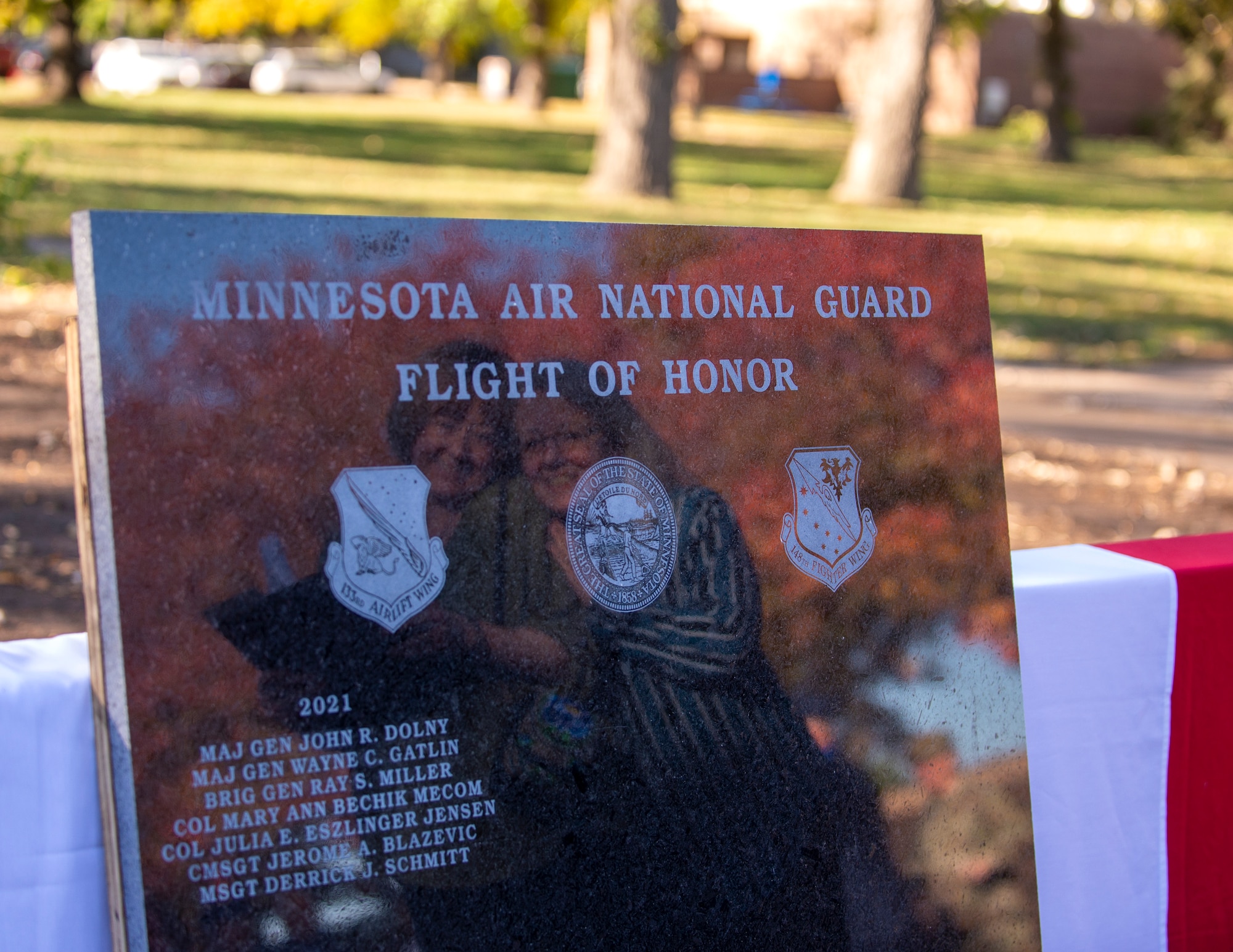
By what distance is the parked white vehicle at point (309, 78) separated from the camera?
1807 inches

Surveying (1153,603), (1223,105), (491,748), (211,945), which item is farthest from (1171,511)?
(1223,105)

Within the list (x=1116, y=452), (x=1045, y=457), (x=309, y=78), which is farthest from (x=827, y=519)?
(x=309, y=78)

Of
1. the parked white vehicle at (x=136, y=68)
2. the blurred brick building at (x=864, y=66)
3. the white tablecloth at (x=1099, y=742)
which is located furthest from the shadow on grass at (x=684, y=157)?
the parked white vehicle at (x=136, y=68)

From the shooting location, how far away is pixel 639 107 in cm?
1526

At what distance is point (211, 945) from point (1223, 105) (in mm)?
37547

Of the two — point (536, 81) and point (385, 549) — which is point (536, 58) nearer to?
point (536, 81)

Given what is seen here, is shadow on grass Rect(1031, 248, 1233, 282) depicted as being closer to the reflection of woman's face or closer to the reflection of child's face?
the reflection of woman's face

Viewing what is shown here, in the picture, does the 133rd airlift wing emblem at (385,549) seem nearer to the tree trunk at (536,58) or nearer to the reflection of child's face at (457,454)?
the reflection of child's face at (457,454)

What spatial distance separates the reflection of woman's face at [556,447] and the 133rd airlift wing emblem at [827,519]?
0.37m

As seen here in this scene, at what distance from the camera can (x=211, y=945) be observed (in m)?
1.83

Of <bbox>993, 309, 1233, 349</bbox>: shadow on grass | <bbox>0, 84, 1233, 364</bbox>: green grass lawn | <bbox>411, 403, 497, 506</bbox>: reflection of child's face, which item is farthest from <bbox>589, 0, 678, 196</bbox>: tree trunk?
<bbox>411, 403, 497, 506</bbox>: reflection of child's face

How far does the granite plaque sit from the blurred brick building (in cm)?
3726

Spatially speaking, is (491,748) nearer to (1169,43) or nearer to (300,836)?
(300,836)

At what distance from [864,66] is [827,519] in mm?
39772
